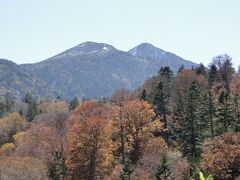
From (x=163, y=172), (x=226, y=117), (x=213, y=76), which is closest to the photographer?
(x=163, y=172)

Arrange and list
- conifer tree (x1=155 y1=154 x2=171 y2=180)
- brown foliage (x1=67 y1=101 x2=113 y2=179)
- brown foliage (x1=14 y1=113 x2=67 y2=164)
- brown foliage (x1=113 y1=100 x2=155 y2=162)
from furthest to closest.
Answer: brown foliage (x1=14 y1=113 x2=67 y2=164) → brown foliage (x1=113 y1=100 x2=155 y2=162) → brown foliage (x1=67 y1=101 x2=113 y2=179) → conifer tree (x1=155 y1=154 x2=171 y2=180)

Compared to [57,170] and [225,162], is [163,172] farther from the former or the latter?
[57,170]

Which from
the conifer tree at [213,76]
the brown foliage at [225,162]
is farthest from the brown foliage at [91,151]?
A: the conifer tree at [213,76]

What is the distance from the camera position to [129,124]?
74.5 m

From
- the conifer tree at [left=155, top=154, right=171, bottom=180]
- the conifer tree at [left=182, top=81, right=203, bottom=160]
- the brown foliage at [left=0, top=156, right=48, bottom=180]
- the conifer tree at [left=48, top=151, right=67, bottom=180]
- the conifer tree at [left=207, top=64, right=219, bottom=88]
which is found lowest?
the brown foliage at [left=0, top=156, right=48, bottom=180]

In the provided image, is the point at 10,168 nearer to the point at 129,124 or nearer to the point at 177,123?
the point at 129,124

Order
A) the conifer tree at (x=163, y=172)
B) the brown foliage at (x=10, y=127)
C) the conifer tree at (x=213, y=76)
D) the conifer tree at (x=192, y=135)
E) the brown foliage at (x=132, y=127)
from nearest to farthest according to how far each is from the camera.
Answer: the conifer tree at (x=163, y=172) → the conifer tree at (x=192, y=135) → the brown foliage at (x=132, y=127) → the conifer tree at (x=213, y=76) → the brown foliage at (x=10, y=127)

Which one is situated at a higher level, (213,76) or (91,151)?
(213,76)

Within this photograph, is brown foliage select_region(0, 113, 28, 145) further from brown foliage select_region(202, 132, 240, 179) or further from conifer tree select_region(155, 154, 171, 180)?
brown foliage select_region(202, 132, 240, 179)

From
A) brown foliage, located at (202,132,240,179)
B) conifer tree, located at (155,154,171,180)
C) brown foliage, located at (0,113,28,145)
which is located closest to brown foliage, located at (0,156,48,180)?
conifer tree, located at (155,154,171,180)

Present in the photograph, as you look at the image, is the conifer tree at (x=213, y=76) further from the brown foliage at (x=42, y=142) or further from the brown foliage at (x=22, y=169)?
the brown foliage at (x=22, y=169)

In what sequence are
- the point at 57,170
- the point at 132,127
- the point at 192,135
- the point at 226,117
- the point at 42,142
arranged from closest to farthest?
the point at 57,170, the point at 192,135, the point at 226,117, the point at 132,127, the point at 42,142

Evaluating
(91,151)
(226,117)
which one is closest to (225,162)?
(226,117)

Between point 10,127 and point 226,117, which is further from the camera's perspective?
point 10,127
